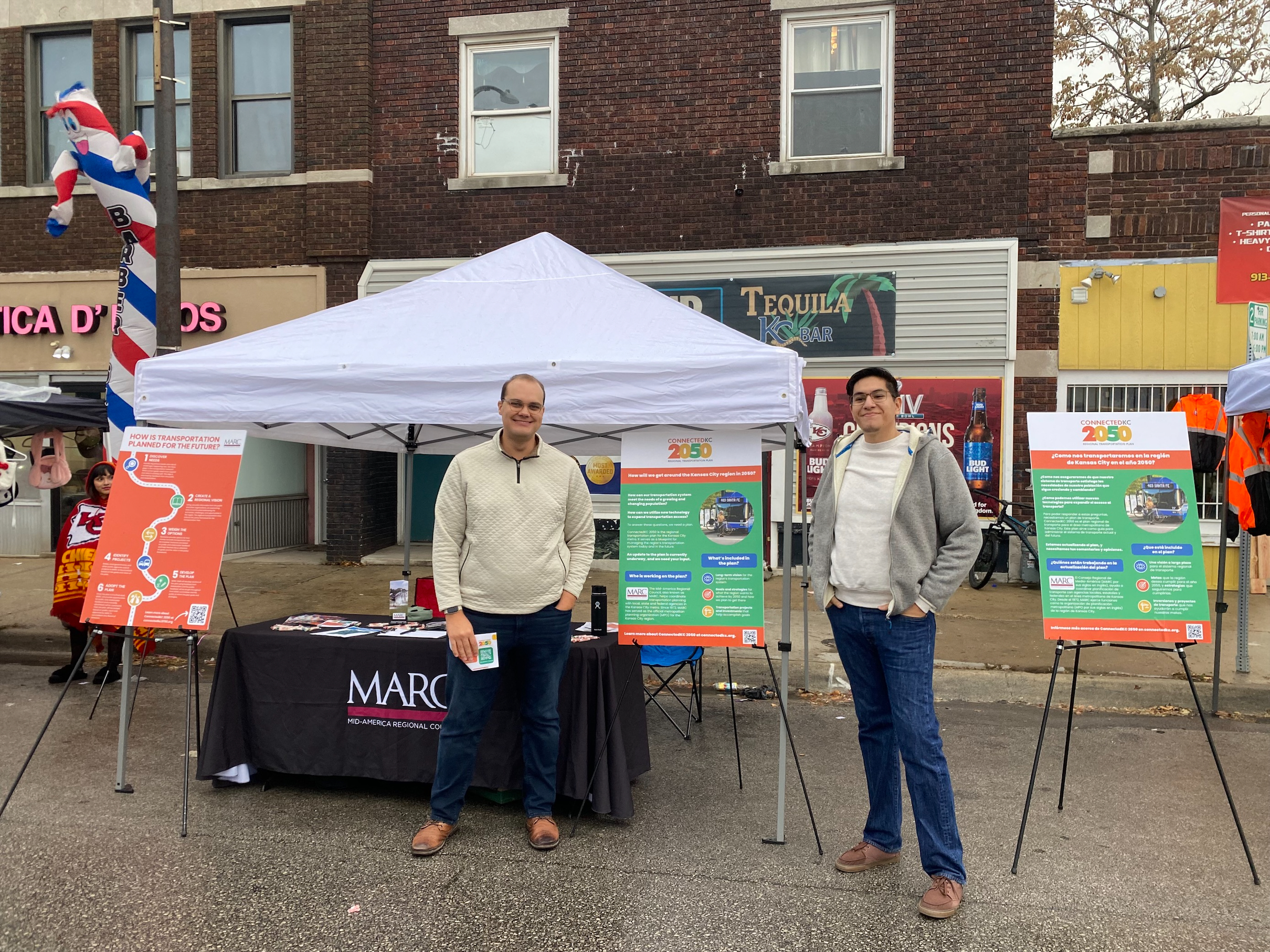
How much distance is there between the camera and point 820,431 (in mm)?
11469

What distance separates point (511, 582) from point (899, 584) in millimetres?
1554

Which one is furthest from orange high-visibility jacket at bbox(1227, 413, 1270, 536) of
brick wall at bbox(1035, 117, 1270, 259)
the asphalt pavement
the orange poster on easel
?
the orange poster on easel

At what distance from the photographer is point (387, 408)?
16.5ft

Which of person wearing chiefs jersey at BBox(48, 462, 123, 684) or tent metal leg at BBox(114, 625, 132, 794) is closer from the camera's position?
tent metal leg at BBox(114, 625, 132, 794)

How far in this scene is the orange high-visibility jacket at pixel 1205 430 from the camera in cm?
717

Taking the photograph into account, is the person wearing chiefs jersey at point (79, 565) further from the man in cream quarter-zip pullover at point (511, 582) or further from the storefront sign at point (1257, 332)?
the storefront sign at point (1257, 332)

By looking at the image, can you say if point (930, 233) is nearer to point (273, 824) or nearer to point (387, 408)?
point (387, 408)

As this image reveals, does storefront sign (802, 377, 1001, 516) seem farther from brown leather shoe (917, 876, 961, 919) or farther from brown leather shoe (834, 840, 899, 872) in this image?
brown leather shoe (917, 876, 961, 919)

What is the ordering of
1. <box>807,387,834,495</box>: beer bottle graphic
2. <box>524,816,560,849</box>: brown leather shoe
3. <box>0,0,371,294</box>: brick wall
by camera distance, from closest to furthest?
1. <box>524,816,560,849</box>: brown leather shoe
2. <box>807,387,834,495</box>: beer bottle graphic
3. <box>0,0,371,294</box>: brick wall

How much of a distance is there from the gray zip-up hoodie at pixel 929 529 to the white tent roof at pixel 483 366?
799 mm

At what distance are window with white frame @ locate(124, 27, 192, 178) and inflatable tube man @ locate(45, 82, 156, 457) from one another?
407cm

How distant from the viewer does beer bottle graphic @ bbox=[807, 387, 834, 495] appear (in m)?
11.4

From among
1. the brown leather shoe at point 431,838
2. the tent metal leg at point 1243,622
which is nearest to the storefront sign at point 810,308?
the tent metal leg at point 1243,622

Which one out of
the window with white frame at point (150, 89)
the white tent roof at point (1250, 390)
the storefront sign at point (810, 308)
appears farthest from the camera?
the window with white frame at point (150, 89)
